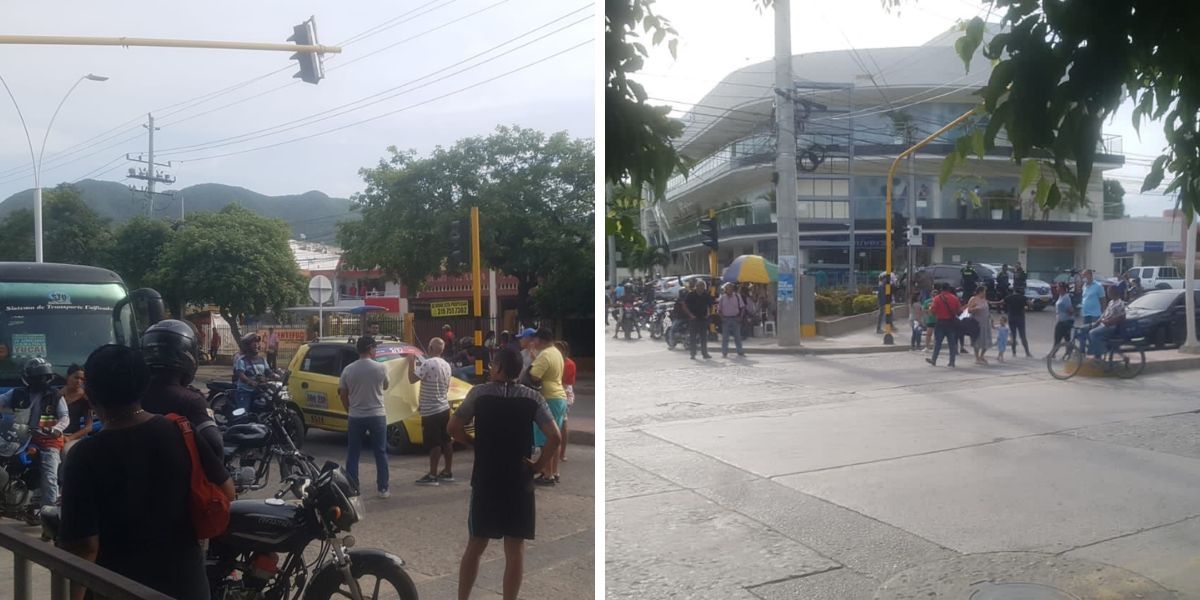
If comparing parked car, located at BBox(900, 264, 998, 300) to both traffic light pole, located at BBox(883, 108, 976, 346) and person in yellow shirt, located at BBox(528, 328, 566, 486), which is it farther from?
person in yellow shirt, located at BBox(528, 328, 566, 486)

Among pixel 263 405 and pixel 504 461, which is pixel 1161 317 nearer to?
pixel 504 461

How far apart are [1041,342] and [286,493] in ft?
6.36

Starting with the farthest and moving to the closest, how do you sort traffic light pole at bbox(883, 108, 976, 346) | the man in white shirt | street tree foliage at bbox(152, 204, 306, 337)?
traffic light pole at bbox(883, 108, 976, 346)
the man in white shirt
street tree foliage at bbox(152, 204, 306, 337)

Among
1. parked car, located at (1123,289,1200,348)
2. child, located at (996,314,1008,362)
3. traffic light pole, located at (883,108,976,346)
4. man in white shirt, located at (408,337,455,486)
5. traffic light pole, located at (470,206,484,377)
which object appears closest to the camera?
traffic light pole, located at (470,206,484,377)

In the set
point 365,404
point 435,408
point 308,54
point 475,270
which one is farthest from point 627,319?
point 308,54

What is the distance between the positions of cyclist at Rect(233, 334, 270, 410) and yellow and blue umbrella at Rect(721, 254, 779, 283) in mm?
1184

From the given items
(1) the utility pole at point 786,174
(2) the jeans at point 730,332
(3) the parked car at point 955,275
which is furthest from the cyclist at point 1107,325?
(2) the jeans at point 730,332

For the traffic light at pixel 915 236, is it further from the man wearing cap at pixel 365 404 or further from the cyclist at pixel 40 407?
the cyclist at pixel 40 407

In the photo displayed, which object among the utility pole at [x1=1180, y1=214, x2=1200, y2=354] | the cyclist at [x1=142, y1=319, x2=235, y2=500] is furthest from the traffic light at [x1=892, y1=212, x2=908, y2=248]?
the cyclist at [x1=142, y1=319, x2=235, y2=500]

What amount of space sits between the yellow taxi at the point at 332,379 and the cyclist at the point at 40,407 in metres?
0.49

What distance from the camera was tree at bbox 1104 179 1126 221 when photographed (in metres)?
2.26

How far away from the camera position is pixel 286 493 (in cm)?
214

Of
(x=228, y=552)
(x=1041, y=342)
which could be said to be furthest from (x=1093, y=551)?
(x=228, y=552)

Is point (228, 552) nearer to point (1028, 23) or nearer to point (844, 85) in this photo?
point (844, 85)
